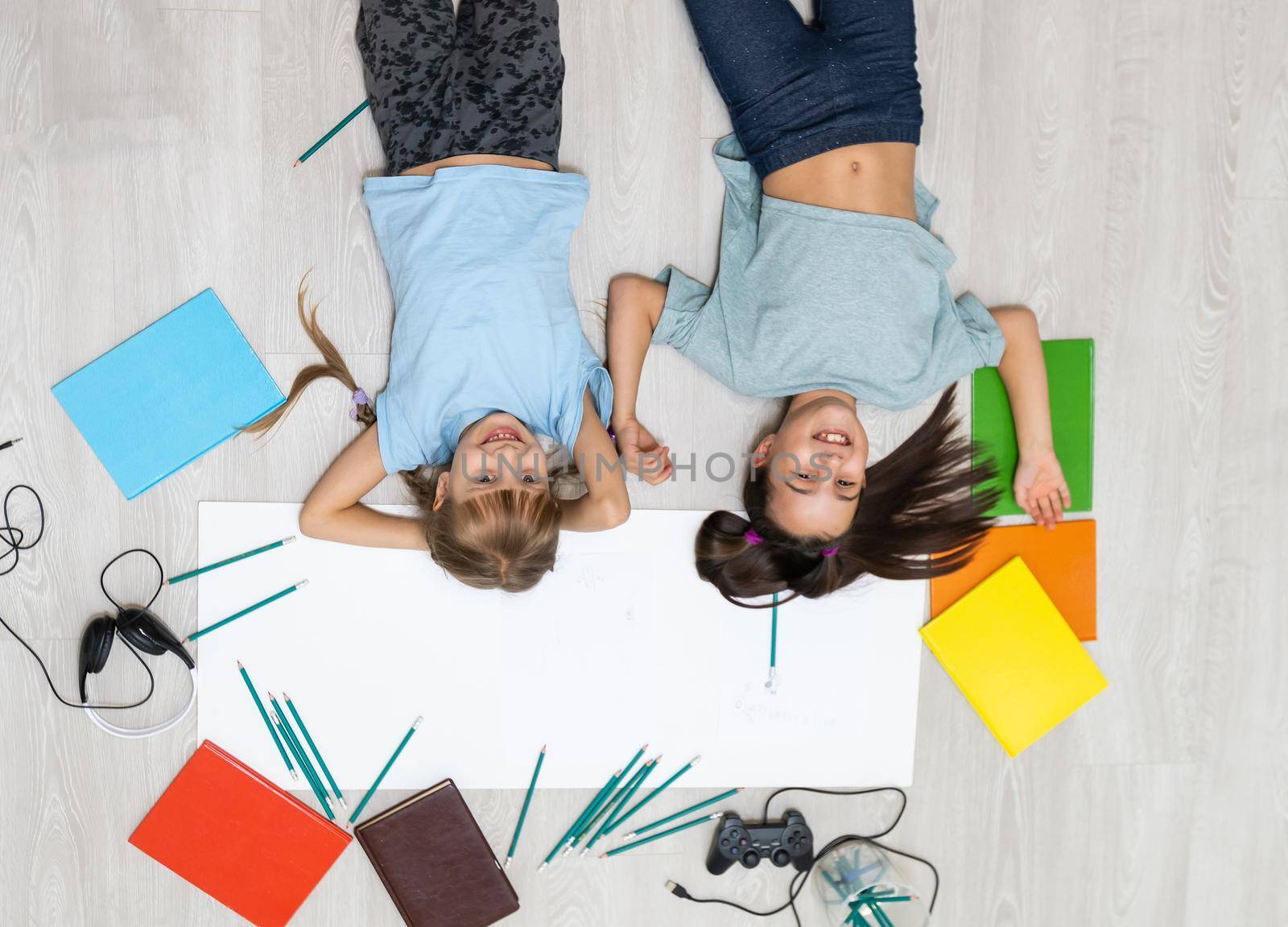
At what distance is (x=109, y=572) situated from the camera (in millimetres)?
1132

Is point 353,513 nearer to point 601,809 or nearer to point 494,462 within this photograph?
point 494,462

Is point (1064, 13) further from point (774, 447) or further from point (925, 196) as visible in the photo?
point (774, 447)

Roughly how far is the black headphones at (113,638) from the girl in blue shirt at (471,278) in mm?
236

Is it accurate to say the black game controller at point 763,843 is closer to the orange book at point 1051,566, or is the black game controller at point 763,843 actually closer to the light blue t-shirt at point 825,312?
the orange book at point 1051,566

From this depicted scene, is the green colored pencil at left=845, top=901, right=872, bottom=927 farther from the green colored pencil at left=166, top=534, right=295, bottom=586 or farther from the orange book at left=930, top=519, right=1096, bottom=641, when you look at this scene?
the green colored pencil at left=166, top=534, right=295, bottom=586

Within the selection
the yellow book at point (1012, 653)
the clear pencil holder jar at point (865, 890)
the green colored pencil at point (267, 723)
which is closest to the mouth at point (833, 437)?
the yellow book at point (1012, 653)

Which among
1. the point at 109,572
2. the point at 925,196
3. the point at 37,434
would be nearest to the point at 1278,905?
the point at 925,196

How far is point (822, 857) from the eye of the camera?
1187 millimetres

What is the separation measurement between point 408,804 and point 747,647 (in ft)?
1.69

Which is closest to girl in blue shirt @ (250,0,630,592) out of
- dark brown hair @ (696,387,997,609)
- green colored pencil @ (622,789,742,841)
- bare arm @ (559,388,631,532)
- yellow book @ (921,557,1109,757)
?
bare arm @ (559,388,631,532)

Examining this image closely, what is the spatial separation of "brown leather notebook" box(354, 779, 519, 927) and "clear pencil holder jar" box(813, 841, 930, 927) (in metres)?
0.44

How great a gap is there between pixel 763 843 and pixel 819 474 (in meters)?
0.54

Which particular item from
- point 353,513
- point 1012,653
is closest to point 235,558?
point 353,513

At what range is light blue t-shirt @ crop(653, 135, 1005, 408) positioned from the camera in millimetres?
1064
